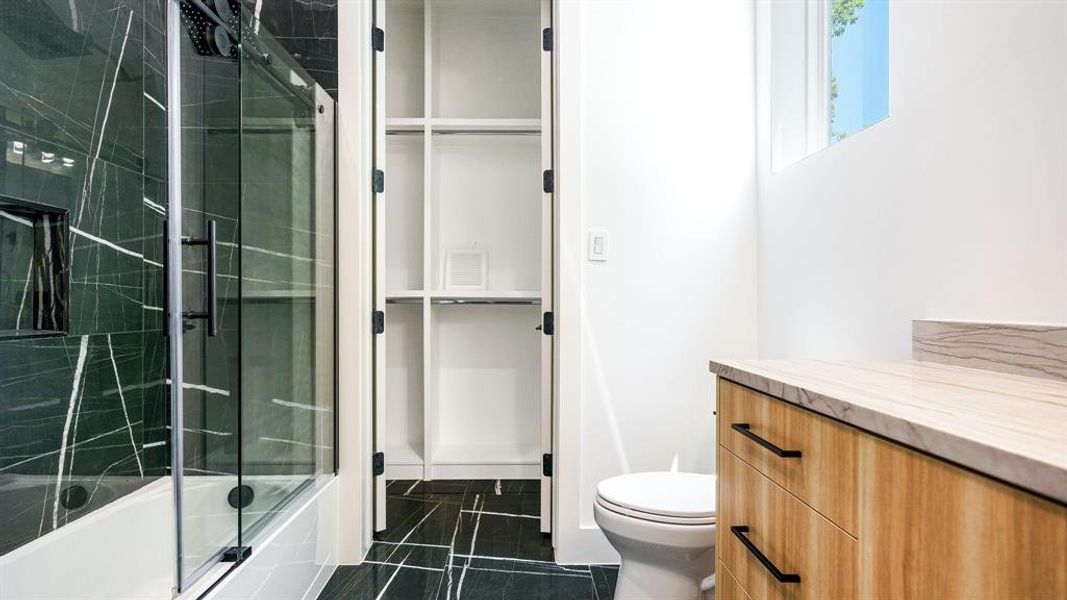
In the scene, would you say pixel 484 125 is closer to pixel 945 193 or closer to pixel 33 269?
pixel 33 269

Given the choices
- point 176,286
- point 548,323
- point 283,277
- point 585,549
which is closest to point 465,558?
point 585,549

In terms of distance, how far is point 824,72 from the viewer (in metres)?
2.02

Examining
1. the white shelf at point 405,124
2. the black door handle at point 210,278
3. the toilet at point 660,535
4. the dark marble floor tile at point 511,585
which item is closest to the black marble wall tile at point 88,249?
the black door handle at point 210,278

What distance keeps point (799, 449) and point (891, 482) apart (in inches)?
8.7

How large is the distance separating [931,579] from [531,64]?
3.23 metres

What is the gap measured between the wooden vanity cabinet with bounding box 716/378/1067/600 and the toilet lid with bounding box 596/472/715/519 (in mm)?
298

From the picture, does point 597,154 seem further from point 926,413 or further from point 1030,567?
point 1030,567

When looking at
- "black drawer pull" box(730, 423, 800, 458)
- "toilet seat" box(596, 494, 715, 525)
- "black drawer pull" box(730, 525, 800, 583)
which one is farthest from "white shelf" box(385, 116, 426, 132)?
"black drawer pull" box(730, 525, 800, 583)

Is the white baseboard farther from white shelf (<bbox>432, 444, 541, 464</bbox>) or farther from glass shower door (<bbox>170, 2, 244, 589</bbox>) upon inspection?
glass shower door (<bbox>170, 2, 244, 589</bbox>)

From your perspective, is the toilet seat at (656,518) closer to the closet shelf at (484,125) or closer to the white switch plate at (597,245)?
the white switch plate at (597,245)

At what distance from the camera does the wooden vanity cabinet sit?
1.58 ft

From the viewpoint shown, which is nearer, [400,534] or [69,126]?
[69,126]

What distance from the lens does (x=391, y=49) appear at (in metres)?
3.31

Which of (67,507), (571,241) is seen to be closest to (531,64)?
(571,241)
